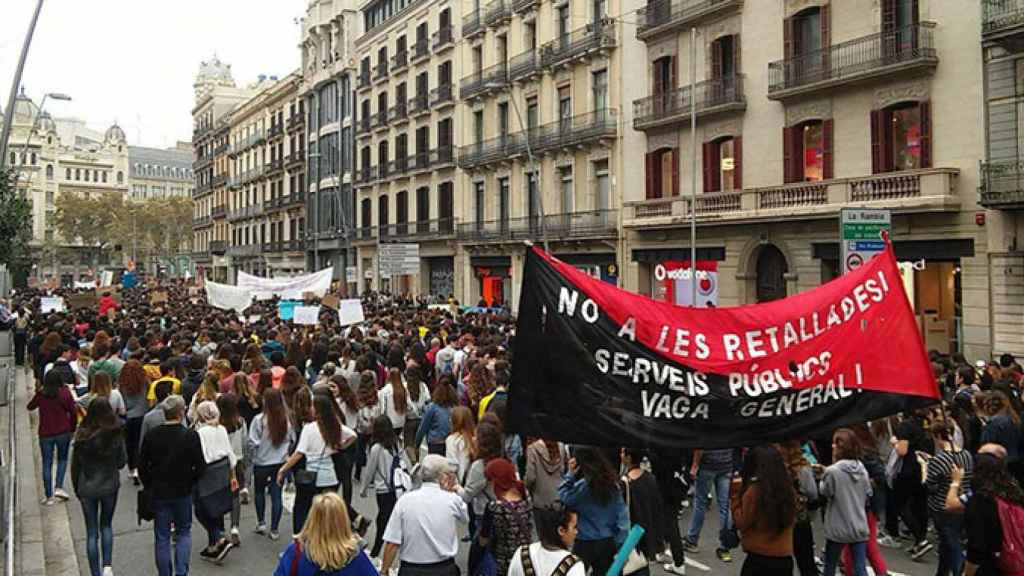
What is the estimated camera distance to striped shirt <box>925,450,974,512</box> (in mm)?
7801

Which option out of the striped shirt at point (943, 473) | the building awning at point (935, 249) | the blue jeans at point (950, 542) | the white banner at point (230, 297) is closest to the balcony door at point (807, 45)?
the building awning at point (935, 249)

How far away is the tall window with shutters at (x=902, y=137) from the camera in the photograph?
70.6 feet

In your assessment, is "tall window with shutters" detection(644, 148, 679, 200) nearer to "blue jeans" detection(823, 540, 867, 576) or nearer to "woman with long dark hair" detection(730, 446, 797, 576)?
"blue jeans" detection(823, 540, 867, 576)

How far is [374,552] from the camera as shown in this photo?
8961 millimetres

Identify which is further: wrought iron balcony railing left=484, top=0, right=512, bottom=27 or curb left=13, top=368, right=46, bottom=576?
wrought iron balcony railing left=484, top=0, right=512, bottom=27

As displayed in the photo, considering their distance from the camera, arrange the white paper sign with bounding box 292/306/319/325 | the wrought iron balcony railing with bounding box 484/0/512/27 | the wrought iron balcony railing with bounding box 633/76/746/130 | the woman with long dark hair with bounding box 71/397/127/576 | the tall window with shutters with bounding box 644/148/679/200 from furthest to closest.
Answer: the wrought iron balcony railing with bounding box 484/0/512/27
the tall window with shutters with bounding box 644/148/679/200
the wrought iron balcony railing with bounding box 633/76/746/130
the white paper sign with bounding box 292/306/319/325
the woman with long dark hair with bounding box 71/397/127/576

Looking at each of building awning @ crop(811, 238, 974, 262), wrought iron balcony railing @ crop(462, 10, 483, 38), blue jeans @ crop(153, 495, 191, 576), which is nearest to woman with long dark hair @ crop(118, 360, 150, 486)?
blue jeans @ crop(153, 495, 191, 576)

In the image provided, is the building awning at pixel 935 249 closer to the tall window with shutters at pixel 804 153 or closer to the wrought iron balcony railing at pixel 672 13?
the tall window with shutters at pixel 804 153

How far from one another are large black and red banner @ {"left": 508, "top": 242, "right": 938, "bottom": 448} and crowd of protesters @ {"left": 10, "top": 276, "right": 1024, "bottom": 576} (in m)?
0.36

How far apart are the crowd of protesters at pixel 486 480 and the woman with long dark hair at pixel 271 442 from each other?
0.06 feet

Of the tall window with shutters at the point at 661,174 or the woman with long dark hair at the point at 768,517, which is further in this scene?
the tall window with shutters at the point at 661,174

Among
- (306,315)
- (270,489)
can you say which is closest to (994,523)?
(270,489)

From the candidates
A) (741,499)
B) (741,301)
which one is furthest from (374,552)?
(741,301)

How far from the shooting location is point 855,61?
23.0 m
